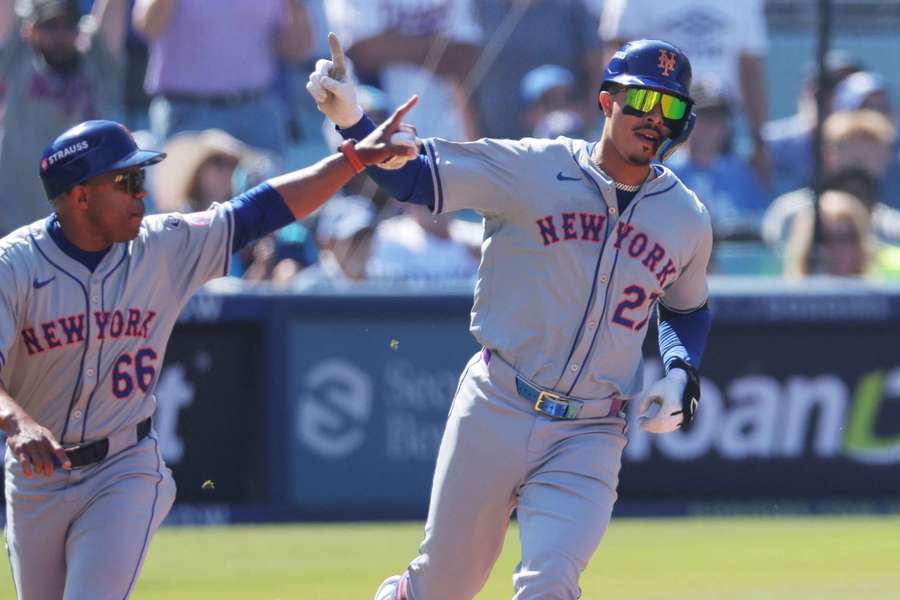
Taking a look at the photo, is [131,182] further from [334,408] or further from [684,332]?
[334,408]

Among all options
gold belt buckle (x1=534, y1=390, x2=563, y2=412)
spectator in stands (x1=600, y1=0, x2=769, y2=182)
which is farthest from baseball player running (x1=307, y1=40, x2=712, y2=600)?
spectator in stands (x1=600, y1=0, x2=769, y2=182)

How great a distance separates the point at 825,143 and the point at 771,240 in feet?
2.38

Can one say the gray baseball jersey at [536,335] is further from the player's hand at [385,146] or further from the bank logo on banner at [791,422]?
the bank logo on banner at [791,422]

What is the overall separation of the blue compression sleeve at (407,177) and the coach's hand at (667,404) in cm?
95

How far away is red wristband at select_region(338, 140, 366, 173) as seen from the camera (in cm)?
537

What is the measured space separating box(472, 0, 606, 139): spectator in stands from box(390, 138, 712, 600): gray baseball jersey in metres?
5.40

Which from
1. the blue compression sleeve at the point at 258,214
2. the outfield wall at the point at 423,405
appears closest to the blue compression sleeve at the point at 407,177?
the blue compression sleeve at the point at 258,214

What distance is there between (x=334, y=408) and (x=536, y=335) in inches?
178

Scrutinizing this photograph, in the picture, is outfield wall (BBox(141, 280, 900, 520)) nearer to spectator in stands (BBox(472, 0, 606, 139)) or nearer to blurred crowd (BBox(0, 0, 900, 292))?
blurred crowd (BBox(0, 0, 900, 292))

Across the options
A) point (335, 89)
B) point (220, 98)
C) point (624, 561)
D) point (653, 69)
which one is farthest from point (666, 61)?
point (220, 98)

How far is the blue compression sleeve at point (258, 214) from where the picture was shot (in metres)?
5.45

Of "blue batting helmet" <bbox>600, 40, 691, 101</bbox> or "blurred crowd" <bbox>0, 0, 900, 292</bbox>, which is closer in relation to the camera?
"blue batting helmet" <bbox>600, 40, 691, 101</bbox>

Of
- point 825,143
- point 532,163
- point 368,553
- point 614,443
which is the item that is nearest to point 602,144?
point 532,163

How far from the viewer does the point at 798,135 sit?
11.5 meters
